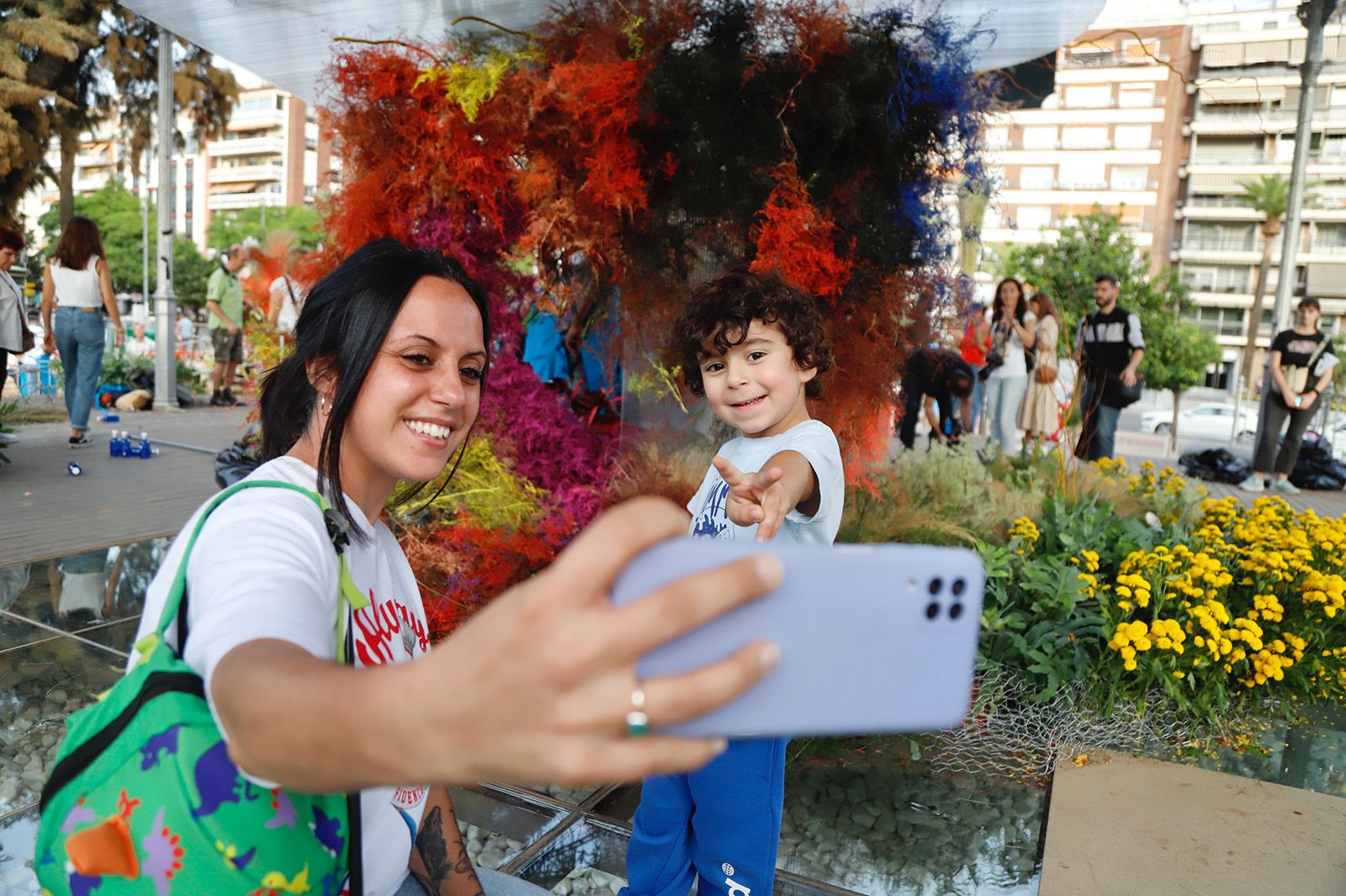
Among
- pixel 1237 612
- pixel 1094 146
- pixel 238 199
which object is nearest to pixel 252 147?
pixel 238 199

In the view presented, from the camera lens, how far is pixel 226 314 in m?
11.3

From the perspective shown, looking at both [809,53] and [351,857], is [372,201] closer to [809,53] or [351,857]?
[809,53]

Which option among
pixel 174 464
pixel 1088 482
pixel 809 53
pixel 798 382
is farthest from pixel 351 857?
pixel 174 464

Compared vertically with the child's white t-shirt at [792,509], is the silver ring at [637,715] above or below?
above

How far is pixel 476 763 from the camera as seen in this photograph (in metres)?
0.56

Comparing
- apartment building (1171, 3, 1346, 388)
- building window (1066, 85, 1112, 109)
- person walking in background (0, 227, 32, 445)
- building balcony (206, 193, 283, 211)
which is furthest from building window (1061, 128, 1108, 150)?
person walking in background (0, 227, 32, 445)

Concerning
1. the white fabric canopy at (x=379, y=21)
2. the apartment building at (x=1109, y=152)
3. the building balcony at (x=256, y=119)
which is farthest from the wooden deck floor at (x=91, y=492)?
the building balcony at (x=256, y=119)

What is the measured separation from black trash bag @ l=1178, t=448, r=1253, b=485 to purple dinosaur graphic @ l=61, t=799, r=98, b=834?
11.9 meters

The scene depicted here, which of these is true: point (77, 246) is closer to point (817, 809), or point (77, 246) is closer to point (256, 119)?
point (817, 809)

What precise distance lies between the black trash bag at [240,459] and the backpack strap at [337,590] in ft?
14.0

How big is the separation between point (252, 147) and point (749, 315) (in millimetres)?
96340

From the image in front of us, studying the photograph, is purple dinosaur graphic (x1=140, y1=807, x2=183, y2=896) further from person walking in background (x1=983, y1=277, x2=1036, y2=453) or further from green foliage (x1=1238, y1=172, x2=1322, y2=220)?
green foliage (x1=1238, y1=172, x2=1322, y2=220)

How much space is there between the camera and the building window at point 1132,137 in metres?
61.2

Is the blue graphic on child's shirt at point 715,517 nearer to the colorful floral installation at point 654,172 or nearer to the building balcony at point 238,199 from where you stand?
the colorful floral installation at point 654,172
